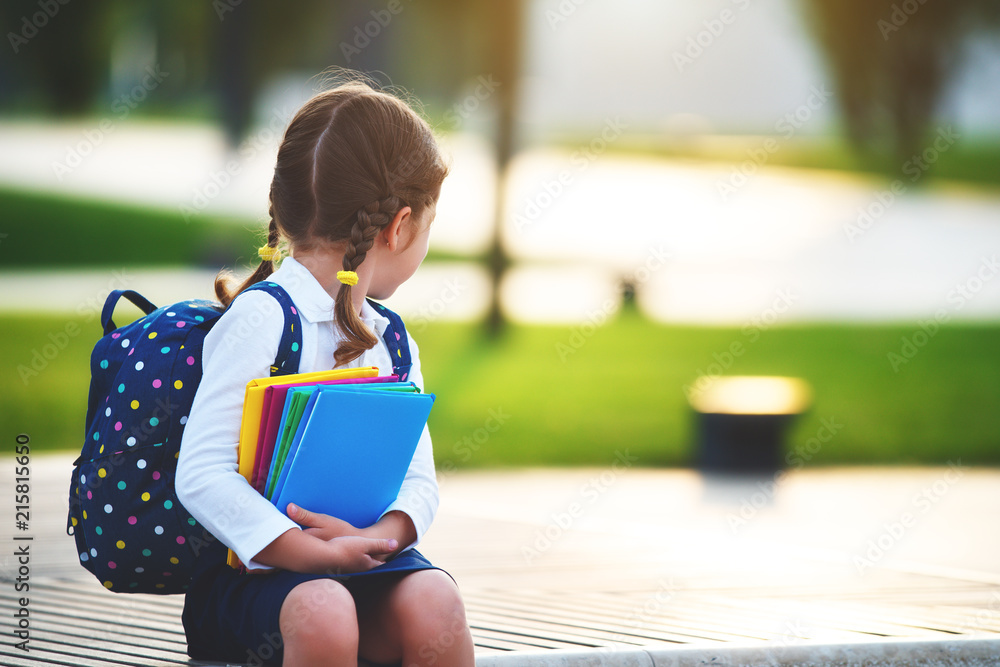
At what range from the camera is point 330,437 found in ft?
7.30

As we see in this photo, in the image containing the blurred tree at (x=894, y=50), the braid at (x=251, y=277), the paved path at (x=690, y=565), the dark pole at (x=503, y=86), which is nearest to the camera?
the braid at (x=251, y=277)

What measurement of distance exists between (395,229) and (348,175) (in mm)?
175

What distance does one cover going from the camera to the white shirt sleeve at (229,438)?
7.20 ft

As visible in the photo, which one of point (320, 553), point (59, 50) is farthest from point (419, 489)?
point (59, 50)

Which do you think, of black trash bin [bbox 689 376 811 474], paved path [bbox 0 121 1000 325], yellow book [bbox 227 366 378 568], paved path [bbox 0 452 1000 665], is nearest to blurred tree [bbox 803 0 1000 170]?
paved path [bbox 0 121 1000 325]

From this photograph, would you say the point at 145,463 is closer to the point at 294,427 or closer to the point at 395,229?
the point at 294,427

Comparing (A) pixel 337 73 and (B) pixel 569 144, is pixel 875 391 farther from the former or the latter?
(B) pixel 569 144

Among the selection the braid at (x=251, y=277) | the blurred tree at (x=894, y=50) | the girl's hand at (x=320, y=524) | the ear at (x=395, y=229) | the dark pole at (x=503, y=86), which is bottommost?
the girl's hand at (x=320, y=524)

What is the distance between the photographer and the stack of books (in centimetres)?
221

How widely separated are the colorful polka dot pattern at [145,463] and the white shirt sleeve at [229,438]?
0.06 metres

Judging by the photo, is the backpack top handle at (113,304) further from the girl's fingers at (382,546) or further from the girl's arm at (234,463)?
the girl's fingers at (382,546)

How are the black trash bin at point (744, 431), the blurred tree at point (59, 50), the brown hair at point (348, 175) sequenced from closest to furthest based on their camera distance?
the brown hair at point (348, 175) < the black trash bin at point (744, 431) < the blurred tree at point (59, 50)

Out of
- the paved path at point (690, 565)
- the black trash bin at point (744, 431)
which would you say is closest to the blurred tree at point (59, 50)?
the black trash bin at point (744, 431)

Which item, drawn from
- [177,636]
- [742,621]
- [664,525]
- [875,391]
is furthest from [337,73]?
[875,391]
